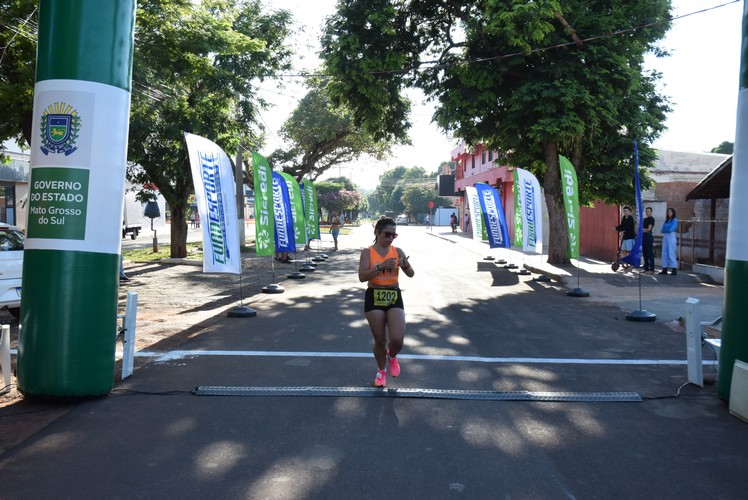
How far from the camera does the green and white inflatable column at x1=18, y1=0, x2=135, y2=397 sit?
219 inches

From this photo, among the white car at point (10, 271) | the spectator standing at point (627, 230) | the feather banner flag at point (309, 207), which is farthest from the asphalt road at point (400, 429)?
the feather banner flag at point (309, 207)

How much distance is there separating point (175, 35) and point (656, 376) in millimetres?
12426

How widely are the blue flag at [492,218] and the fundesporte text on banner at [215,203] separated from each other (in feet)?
36.0

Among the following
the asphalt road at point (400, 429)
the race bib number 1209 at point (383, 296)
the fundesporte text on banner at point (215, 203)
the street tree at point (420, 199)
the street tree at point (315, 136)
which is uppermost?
the street tree at point (420, 199)

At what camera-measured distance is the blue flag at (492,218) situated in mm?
19375

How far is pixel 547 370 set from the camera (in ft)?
23.0

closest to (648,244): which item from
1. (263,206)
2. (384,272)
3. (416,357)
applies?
(263,206)

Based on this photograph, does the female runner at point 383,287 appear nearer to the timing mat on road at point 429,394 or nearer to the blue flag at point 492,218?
the timing mat on road at point 429,394

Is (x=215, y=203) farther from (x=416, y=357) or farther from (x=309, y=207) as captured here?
(x=309, y=207)

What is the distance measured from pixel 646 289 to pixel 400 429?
11437mm

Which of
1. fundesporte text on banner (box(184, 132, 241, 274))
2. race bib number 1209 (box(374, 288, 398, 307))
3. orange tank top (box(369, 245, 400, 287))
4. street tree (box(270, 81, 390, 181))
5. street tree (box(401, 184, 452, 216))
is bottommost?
race bib number 1209 (box(374, 288, 398, 307))

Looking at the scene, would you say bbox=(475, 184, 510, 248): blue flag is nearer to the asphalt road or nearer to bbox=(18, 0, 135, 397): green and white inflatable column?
the asphalt road

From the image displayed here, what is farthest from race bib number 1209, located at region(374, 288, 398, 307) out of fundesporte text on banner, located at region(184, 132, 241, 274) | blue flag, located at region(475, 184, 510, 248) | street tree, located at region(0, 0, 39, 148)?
blue flag, located at region(475, 184, 510, 248)

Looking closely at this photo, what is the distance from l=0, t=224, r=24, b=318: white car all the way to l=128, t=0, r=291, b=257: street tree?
4875 millimetres
